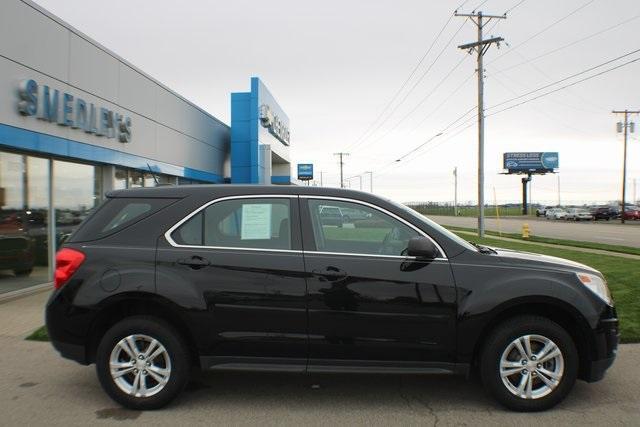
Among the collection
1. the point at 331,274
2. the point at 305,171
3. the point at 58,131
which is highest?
the point at 305,171

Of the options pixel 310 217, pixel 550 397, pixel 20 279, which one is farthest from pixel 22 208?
pixel 550 397

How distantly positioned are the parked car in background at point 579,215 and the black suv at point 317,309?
206 ft

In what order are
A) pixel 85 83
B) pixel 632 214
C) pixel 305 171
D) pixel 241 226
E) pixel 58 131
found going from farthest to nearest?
pixel 305 171
pixel 632 214
pixel 85 83
pixel 58 131
pixel 241 226

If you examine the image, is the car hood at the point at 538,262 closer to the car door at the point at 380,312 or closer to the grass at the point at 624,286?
the car door at the point at 380,312

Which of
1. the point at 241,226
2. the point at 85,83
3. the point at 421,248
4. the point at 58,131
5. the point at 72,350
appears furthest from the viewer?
the point at 85,83

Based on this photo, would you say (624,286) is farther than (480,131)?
No

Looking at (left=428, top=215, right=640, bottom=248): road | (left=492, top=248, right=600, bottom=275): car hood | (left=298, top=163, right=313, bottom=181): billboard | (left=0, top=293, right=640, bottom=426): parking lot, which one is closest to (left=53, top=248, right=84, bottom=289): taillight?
(left=0, top=293, right=640, bottom=426): parking lot

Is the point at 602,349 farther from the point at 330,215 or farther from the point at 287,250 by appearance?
the point at 287,250

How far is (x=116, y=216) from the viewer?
455 cm

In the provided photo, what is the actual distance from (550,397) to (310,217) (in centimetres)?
230

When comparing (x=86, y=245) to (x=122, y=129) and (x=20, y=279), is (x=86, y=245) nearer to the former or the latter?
(x=20, y=279)

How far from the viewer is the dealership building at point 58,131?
9.03m

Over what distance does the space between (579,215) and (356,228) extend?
2500 inches

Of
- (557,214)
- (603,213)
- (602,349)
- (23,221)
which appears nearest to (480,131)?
(23,221)
